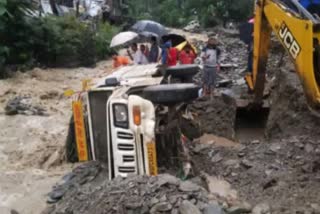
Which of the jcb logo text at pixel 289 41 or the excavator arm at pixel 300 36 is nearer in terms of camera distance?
the excavator arm at pixel 300 36

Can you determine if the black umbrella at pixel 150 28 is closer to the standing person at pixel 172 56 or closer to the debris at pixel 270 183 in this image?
the standing person at pixel 172 56

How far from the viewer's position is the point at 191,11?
31297 millimetres

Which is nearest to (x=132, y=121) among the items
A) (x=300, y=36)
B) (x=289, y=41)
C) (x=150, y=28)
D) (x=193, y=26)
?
(x=300, y=36)

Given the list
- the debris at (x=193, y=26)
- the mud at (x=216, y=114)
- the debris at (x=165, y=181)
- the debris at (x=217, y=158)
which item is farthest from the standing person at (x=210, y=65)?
the debris at (x=193, y=26)

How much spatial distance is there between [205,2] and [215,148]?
20.8 meters

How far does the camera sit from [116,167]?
5.68 meters

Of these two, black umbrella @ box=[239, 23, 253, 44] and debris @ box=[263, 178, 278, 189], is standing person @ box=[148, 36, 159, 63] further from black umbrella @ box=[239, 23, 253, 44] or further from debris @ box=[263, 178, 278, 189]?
debris @ box=[263, 178, 278, 189]

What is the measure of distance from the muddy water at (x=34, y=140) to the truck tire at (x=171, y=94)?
5.47ft

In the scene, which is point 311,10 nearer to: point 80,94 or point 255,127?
point 255,127

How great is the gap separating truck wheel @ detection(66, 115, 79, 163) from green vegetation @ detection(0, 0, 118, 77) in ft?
28.2

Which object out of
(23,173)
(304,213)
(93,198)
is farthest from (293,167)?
(23,173)

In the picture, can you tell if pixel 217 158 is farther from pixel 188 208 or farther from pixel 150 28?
pixel 150 28

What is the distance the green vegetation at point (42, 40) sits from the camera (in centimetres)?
1669

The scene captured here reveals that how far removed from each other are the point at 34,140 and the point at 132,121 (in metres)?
4.55
